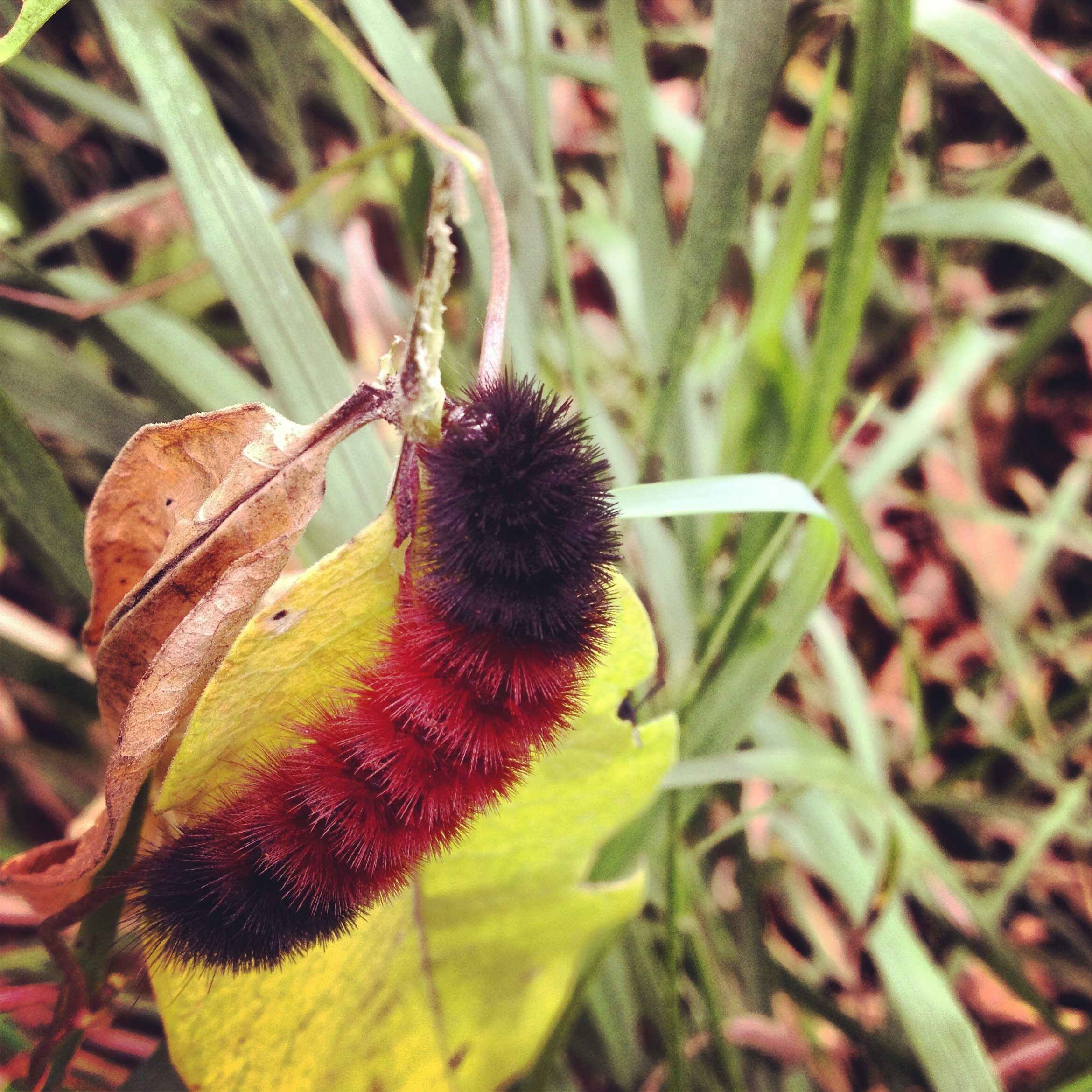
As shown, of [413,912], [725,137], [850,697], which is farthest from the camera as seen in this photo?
[850,697]

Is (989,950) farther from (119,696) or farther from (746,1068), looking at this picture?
(119,696)

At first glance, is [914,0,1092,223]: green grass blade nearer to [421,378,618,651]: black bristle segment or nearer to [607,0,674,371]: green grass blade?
[607,0,674,371]: green grass blade

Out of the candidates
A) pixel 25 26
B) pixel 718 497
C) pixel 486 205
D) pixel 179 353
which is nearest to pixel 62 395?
pixel 179 353

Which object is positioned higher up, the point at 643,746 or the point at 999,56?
the point at 999,56

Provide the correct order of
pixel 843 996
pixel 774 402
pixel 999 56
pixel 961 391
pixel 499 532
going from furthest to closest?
pixel 961 391, pixel 843 996, pixel 774 402, pixel 999 56, pixel 499 532

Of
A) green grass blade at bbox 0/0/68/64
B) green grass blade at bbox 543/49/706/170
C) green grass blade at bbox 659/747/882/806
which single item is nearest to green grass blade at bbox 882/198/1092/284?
green grass blade at bbox 543/49/706/170

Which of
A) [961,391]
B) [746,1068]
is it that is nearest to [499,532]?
[746,1068]

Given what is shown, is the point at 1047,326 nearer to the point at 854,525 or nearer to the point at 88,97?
A: the point at 854,525

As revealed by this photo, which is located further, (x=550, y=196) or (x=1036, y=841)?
(x=1036, y=841)
